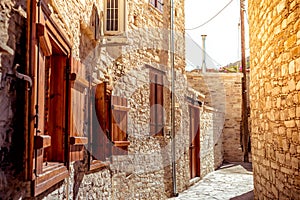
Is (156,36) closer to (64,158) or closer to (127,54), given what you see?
(127,54)

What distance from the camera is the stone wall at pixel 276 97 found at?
13.8ft

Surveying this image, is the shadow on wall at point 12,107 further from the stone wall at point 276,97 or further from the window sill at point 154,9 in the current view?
the window sill at point 154,9

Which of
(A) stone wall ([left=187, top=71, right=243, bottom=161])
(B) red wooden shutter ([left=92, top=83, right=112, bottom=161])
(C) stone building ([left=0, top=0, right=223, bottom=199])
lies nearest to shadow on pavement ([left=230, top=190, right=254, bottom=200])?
(C) stone building ([left=0, top=0, right=223, bottom=199])

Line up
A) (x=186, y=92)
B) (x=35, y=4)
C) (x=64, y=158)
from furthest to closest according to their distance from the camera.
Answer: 1. (x=186, y=92)
2. (x=64, y=158)
3. (x=35, y=4)

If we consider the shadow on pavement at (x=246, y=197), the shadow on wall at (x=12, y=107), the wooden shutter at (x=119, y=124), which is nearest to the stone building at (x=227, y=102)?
the shadow on pavement at (x=246, y=197)

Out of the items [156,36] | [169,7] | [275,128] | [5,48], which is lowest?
[275,128]

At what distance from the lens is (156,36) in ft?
27.5

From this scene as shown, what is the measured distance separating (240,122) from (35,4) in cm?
1525

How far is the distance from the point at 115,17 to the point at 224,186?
20.5ft

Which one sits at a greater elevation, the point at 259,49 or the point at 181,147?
the point at 259,49

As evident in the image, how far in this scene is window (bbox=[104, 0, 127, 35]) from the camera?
5.70 metres

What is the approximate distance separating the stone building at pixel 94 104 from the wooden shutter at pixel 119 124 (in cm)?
2

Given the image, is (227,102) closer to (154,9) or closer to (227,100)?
(227,100)

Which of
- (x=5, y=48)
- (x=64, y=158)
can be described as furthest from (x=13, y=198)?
(x=64, y=158)
